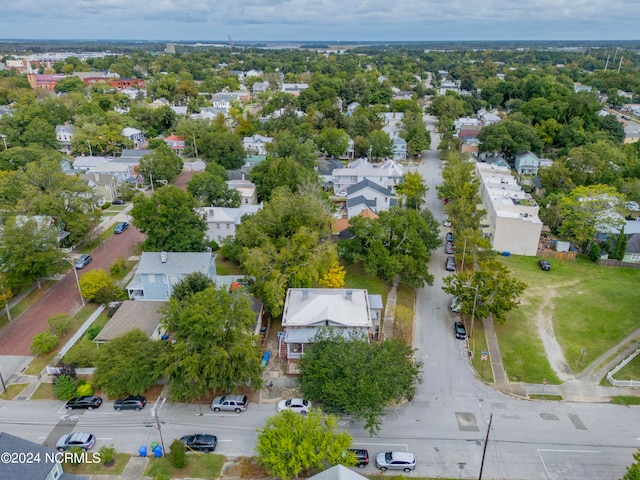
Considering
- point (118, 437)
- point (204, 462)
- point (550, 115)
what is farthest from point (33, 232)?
point (550, 115)

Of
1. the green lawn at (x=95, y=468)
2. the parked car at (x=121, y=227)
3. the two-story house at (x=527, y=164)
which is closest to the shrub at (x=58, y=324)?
the green lawn at (x=95, y=468)

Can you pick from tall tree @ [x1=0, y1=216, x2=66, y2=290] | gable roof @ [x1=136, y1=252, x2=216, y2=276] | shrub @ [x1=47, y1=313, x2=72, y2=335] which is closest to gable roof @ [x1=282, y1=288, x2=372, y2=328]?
gable roof @ [x1=136, y1=252, x2=216, y2=276]

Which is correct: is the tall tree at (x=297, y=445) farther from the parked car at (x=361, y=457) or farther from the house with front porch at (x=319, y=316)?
the house with front porch at (x=319, y=316)

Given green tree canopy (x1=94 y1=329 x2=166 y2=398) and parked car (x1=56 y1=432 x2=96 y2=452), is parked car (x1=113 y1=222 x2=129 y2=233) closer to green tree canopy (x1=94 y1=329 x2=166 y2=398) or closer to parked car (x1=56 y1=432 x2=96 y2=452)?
green tree canopy (x1=94 y1=329 x2=166 y2=398)

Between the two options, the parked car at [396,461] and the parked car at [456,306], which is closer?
the parked car at [396,461]

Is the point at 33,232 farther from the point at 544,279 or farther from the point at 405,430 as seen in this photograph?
the point at 544,279
